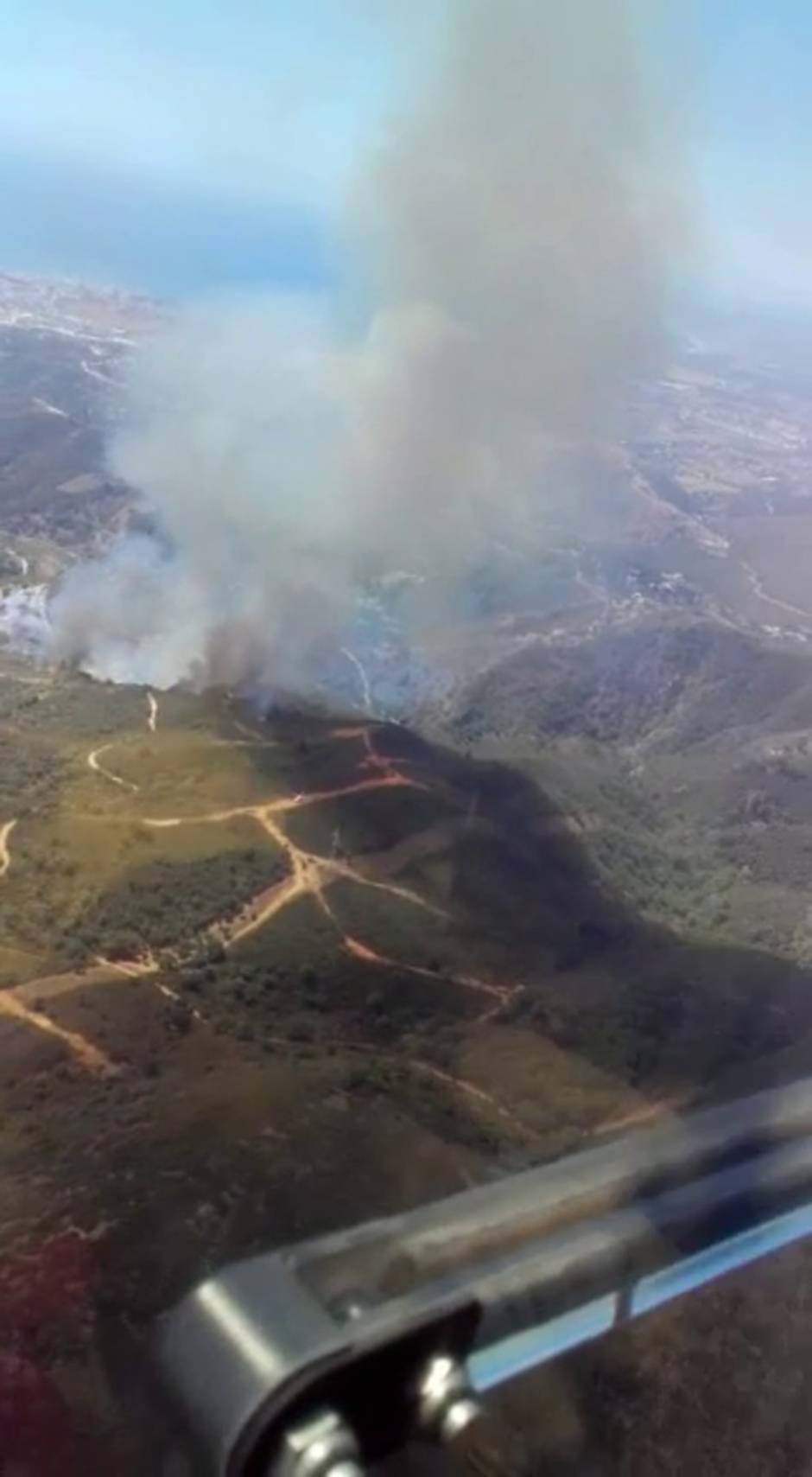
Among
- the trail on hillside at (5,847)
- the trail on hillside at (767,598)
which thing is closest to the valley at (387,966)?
the trail on hillside at (5,847)

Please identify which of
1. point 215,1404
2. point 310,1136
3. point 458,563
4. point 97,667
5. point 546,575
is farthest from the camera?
point 546,575

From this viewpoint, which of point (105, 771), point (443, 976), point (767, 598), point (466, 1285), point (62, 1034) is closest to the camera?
point (466, 1285)

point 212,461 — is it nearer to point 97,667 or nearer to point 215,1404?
point 97,667

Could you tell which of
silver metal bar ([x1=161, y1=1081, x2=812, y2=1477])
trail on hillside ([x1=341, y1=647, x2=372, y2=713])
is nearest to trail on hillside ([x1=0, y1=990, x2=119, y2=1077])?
silver metal bar ([x1=161, y1=1081, x2=812, y2=1477])

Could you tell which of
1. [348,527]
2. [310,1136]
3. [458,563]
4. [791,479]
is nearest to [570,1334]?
[310,1136]

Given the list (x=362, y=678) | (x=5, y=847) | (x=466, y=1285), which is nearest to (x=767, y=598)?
(x=362, y=678)

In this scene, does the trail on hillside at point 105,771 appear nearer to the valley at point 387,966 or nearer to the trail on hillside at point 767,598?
the valley at point 387,966

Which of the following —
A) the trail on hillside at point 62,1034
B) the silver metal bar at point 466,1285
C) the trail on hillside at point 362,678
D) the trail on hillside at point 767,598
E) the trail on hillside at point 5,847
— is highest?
the silver metal bar at point 466,1285

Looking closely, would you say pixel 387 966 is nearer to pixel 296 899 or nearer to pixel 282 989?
pixel 282 989
